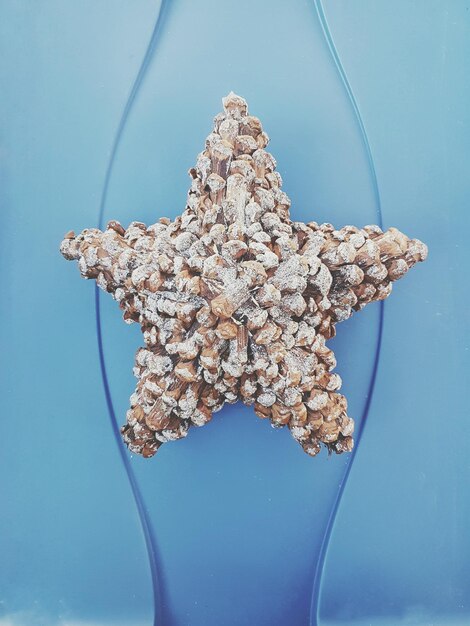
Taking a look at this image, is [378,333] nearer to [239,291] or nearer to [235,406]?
[235,406]

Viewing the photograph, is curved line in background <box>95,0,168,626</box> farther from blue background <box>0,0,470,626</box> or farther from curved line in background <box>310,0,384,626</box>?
curved line in background <box>310,0,384,626</box>

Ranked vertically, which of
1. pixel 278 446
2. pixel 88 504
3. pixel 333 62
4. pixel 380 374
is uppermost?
pixel 333 62

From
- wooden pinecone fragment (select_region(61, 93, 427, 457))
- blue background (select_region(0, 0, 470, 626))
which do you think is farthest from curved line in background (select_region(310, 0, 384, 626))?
wooden pinecone fragment (select_region(61, 93, 427, 457))

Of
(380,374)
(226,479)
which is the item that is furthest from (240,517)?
(380,374)

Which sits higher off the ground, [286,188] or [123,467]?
[286,188]

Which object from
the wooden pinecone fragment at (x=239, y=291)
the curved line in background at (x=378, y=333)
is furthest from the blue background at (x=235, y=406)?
the wooden pinecone fragment at (x=239, y=291)

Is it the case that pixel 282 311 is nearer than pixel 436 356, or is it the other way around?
pixel 282 311

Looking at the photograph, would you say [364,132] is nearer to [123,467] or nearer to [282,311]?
[282,311]
